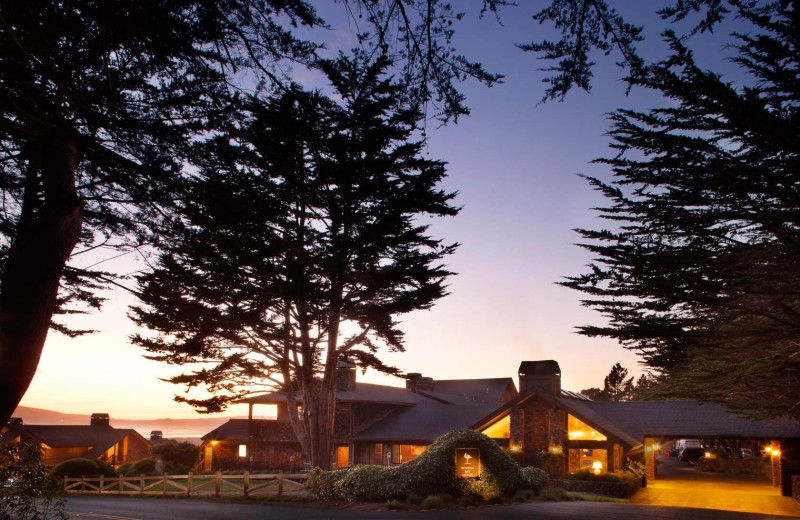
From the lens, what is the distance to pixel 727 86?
859 centimetres

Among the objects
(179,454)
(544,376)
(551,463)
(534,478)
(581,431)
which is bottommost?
(179,454)

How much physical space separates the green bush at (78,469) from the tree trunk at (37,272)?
31.7 meters

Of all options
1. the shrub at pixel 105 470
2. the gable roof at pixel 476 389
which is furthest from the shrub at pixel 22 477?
the gable roof at pixel 476 389

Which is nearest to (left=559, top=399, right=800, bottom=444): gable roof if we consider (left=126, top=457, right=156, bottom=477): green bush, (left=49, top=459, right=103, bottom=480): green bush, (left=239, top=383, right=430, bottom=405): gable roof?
(left=239, top=383, right=430, bottom=405): gable roof

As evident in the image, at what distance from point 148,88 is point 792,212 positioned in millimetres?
9768

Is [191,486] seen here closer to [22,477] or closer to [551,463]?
[551,463]

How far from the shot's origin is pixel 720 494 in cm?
2906

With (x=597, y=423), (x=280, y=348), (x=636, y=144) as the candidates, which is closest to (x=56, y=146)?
(x=636, y=144)

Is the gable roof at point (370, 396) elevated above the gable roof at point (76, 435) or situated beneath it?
elevated above

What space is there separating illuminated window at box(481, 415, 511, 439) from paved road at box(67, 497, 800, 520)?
13720mm

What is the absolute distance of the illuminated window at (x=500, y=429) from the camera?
36.6m

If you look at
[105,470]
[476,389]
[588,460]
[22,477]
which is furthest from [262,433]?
[22,477]

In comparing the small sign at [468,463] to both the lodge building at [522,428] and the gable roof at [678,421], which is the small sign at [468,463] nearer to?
the lodge building at [522,428]

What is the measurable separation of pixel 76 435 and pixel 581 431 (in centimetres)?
4504
